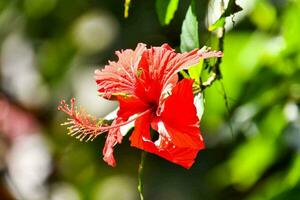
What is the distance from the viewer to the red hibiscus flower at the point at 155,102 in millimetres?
1130

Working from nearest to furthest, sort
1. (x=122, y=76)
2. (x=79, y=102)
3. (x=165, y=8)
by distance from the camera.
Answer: (x=122, y=76), (x=165, y=8), (x=79, y=102)

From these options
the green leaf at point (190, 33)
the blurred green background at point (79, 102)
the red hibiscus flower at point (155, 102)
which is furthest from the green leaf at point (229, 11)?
the blurred green background at point (79, 102)

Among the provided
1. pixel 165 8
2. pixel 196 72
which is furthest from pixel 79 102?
pixel 196 72

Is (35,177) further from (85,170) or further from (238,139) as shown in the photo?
(238,139)

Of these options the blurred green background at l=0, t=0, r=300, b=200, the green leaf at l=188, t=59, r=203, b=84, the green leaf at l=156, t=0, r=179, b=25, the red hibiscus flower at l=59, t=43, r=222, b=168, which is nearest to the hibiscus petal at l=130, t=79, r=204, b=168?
the red hibiscus flower at l=59, t=43, r=222, b=168

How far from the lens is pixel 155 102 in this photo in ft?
3.96

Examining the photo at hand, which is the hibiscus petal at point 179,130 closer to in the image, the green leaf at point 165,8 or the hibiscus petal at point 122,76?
the hibiscus petal at point 122,76

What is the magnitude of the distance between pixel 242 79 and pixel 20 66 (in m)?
1.47

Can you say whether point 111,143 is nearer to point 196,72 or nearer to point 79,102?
point 196,72

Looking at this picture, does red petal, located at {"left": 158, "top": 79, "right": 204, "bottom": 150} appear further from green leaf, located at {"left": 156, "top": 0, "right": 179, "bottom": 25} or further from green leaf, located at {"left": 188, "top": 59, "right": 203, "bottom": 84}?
green leaf, located at {"left": 156, "top": 0, "right": 179, "bottom": 25}

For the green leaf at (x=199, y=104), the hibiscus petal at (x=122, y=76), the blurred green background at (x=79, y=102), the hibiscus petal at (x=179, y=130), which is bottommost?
the blurred green background at (x=79, y=102)

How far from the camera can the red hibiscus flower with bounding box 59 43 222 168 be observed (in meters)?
1.13

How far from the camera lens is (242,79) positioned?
2.20 metres

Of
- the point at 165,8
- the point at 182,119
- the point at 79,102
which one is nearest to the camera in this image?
the point at 182,119
